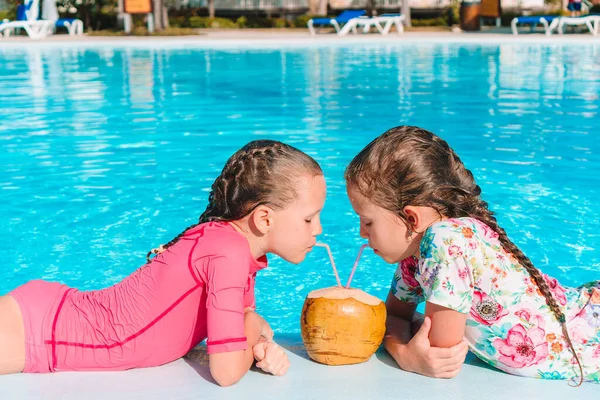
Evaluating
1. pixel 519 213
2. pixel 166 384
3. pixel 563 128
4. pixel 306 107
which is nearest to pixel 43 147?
pixel 306 107

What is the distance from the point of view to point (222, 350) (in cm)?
285

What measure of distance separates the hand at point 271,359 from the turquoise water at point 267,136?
2036 mm

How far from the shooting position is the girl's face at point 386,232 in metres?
2.93

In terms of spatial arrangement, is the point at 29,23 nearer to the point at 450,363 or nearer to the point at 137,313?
the point at 137,313

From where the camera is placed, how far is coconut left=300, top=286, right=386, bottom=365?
3.05 meters

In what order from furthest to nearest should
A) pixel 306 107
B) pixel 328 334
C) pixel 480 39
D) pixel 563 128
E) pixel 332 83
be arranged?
pixel 480 39 → pixel 332 83 → pixel 306 107 → pixel 563 128 → pixel 328 334

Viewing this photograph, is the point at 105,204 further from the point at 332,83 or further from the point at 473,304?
the point at 332,83

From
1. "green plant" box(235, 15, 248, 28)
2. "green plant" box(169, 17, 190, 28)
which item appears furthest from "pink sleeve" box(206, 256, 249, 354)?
"green plant" box(169, 17, 190, 28)

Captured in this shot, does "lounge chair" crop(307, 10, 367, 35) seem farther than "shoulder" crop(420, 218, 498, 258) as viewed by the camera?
Yes

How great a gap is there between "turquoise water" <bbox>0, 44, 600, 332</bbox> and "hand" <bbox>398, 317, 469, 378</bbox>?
219cm

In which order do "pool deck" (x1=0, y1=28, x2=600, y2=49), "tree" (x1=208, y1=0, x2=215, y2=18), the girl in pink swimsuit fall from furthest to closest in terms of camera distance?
"tree" (x1=208, y1=0, x2=215, y2=18), "pool deck" (x1=0, y1=28, x2=600, y2=49), the girl in pink swimsuit

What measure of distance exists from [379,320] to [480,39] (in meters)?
23.8

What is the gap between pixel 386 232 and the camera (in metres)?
2.95

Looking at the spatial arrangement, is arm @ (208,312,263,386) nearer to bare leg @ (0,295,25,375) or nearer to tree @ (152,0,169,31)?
bare leg @ (0,295,25,375)
